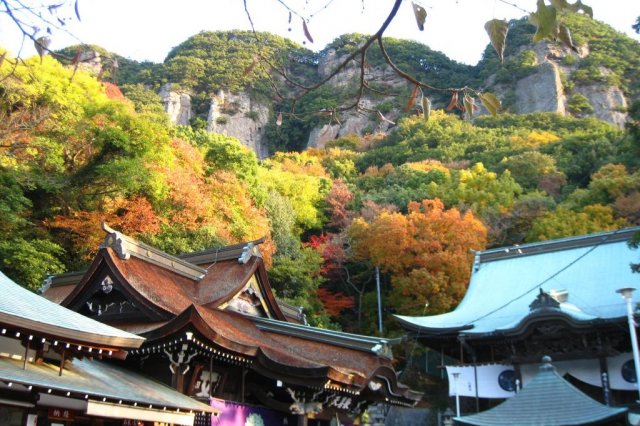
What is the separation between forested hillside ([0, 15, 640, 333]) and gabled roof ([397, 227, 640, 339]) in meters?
2.39

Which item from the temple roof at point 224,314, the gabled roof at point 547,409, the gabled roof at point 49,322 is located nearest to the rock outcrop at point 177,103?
the temple roof at point 224,314

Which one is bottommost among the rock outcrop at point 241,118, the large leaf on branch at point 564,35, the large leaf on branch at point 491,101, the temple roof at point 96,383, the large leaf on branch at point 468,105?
the temple roof at point 96,383

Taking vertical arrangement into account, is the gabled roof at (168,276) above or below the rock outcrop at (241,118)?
below

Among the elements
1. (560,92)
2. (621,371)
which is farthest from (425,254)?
(560,92)

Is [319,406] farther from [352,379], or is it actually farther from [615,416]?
[615,416]

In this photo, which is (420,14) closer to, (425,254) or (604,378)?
(604,378)

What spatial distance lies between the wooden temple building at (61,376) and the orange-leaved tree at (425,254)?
1495cm

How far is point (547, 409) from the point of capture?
25.9ft

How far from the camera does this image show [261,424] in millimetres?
10977

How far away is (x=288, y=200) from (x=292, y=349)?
18.3 m

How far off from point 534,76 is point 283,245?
45975 mm

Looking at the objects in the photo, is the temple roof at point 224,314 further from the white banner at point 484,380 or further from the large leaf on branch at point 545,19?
the large leaf on branch at point 545,19

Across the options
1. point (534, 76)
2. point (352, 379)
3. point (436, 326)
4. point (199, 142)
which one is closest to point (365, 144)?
point (534, 76)

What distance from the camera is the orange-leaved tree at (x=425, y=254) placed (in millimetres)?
22438
